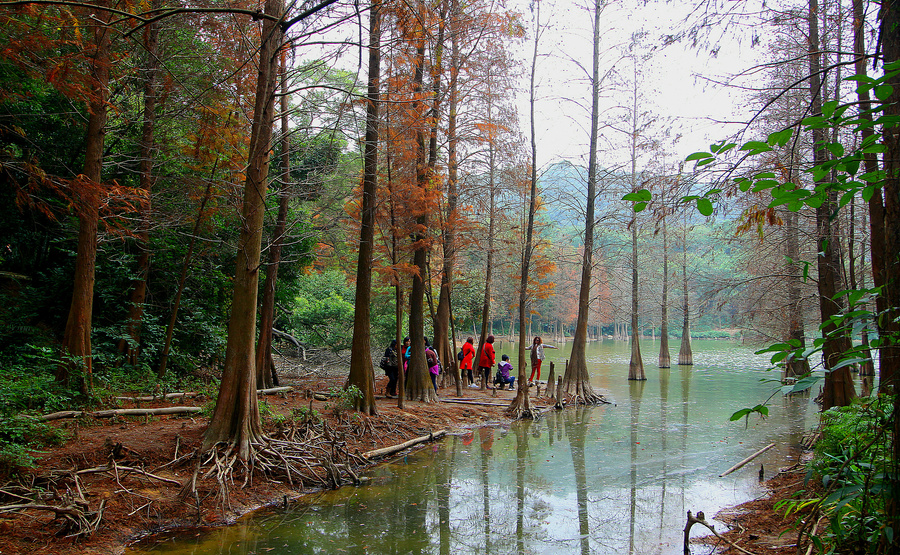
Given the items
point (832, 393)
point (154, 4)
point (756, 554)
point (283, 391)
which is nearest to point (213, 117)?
point (154, 4)

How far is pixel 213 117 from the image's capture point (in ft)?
34.2

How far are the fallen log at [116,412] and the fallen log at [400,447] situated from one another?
2.83 m

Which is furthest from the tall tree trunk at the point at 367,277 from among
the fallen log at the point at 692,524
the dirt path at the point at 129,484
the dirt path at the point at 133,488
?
the fallen log at the point at 692,524

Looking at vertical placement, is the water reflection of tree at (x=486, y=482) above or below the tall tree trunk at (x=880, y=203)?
below

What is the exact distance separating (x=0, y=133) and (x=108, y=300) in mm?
3562

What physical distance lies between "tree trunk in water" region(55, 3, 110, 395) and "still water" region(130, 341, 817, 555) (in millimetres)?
3858

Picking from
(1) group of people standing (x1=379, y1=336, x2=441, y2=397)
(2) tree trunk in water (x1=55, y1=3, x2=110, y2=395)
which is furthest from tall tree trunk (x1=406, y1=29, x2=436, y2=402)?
(2) tree trunk in water (x1=55, y1=3, x2=110, y2=395)

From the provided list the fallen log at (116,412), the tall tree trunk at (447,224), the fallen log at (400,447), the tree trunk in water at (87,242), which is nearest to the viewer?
the fallen log at (116,412)

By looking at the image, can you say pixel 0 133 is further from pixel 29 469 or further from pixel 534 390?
pixel 534 390

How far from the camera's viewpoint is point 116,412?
7.88m

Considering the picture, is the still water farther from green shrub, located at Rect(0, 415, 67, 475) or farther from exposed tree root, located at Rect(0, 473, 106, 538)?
green shrub, located at Rect(0, 415, 67, 475)

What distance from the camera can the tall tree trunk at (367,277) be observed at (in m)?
10.4

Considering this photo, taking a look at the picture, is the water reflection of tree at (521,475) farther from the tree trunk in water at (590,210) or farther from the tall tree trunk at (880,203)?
the tree trunk in water at (590,210)

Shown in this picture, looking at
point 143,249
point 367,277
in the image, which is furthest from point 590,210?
point 143,249
